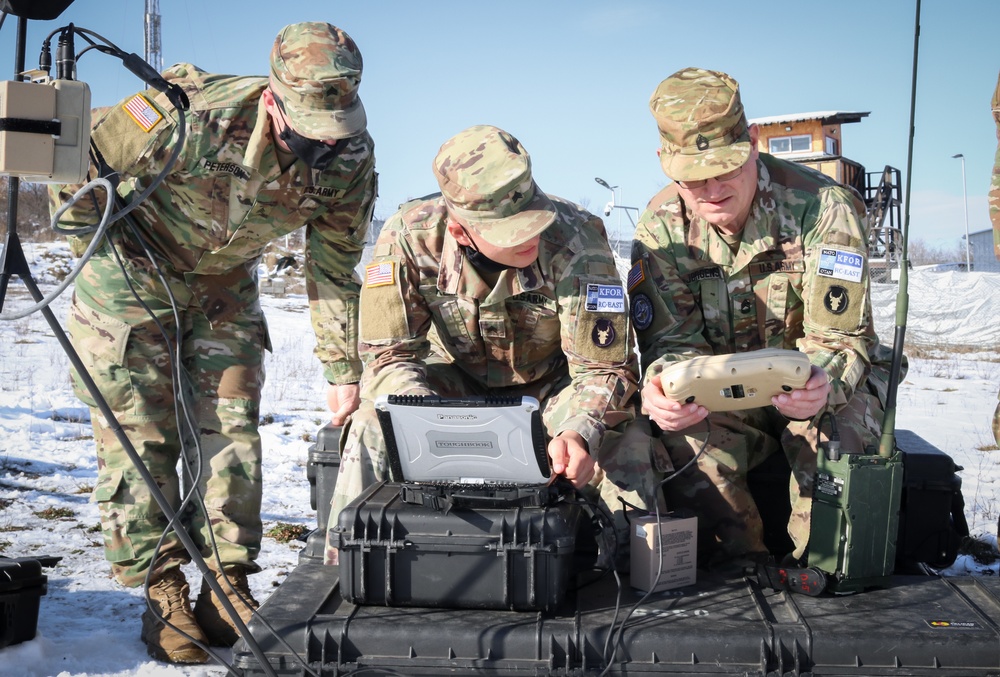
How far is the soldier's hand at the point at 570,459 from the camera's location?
9.59 feet

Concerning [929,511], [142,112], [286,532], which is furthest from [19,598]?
[929,511]

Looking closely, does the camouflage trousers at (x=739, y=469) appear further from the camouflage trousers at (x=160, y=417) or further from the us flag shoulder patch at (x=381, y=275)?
the camouflage trousers at (x=160, y=417)

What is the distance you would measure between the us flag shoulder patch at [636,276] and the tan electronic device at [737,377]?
748 mm

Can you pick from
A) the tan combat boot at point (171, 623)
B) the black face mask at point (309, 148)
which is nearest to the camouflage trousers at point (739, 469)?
the black face mask at point (309, 148)

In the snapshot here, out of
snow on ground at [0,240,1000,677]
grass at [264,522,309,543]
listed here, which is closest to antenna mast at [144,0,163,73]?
snow on ground at [0,240,1000,677]

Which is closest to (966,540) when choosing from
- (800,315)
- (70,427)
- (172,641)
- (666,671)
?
(800,315)

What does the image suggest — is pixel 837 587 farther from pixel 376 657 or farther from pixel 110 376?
pixel 110 376

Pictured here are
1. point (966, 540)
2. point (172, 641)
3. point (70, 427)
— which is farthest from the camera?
point (70, 427)

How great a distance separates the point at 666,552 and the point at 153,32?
23506 millimetres

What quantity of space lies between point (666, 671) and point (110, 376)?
2.43 metres

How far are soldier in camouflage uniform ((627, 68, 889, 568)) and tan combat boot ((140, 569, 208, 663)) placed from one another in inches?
71.4

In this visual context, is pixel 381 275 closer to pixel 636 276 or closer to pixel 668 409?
pixel 636 276

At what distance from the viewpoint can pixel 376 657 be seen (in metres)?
2.54

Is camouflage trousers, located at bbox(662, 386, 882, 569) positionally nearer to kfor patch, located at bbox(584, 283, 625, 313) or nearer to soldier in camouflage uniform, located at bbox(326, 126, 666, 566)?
soldier in camouflage uniform, located at bbox(326, 126, 666, 566)
